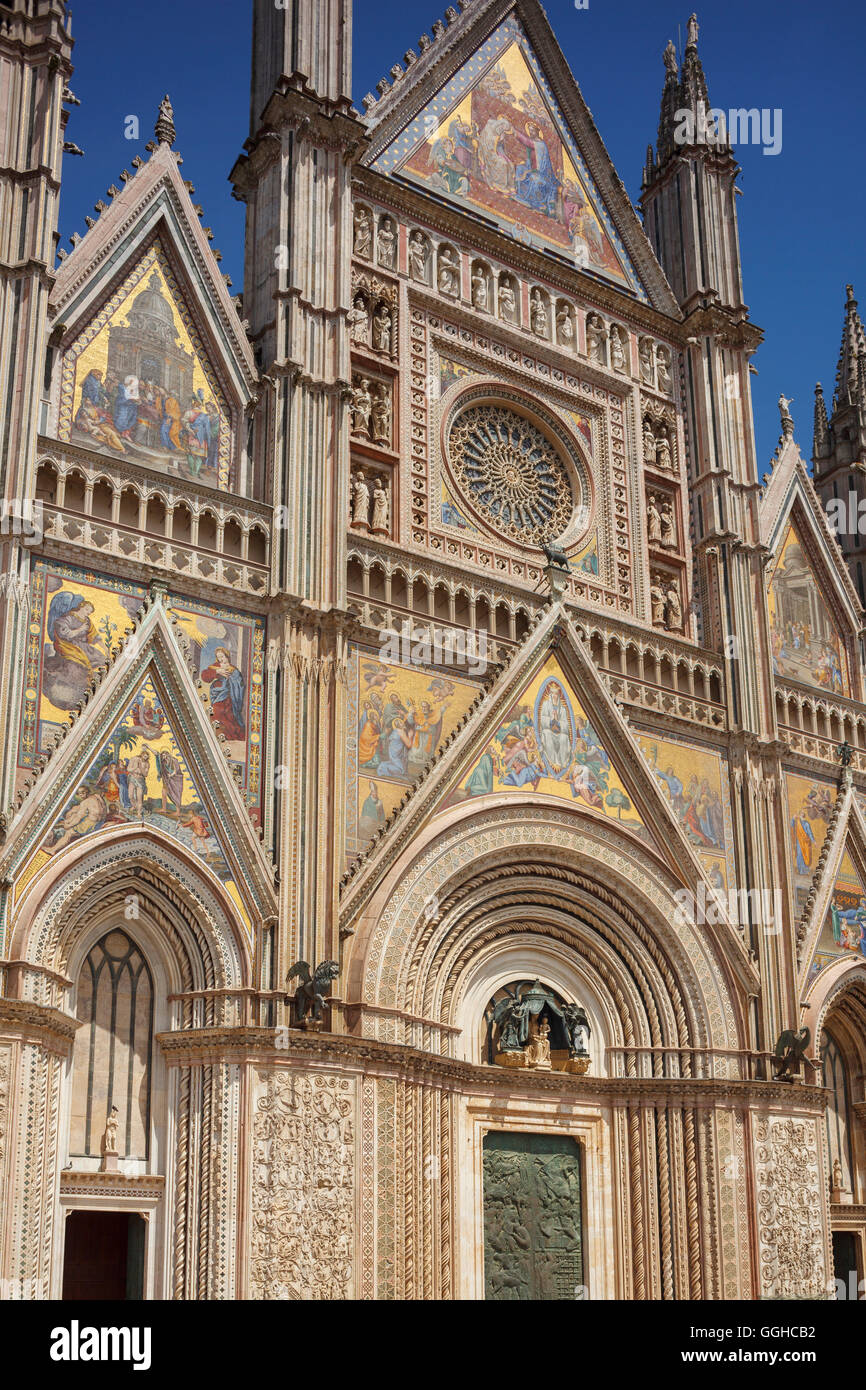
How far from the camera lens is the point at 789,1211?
20688 millimetres

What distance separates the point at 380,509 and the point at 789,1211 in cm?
1068

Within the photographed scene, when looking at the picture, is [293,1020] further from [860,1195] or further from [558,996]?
[860,1195]

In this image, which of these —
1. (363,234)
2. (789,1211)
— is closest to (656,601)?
(363,234)

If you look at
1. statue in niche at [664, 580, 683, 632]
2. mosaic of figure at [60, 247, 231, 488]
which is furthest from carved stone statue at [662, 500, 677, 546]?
mosaic of figure at [60, 247, 231, 488]

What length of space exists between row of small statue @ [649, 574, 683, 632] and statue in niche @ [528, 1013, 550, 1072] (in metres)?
6.47

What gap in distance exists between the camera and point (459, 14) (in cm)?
2464

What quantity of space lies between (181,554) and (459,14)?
11.5m

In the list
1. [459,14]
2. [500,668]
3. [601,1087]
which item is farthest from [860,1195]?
[459,14]

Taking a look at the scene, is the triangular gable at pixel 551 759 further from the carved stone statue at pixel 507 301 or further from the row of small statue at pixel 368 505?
the carved stone statue at pixel 507 301

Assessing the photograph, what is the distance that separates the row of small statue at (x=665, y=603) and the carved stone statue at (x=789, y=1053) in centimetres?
621

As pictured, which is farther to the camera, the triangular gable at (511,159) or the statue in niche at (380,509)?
the triangular gable at (511,159)

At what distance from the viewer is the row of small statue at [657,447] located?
24.6 m

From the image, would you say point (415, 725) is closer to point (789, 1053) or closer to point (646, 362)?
point (789, 1053)

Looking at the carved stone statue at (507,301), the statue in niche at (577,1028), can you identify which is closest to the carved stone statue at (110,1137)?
the statue in niche at (577,1028)
